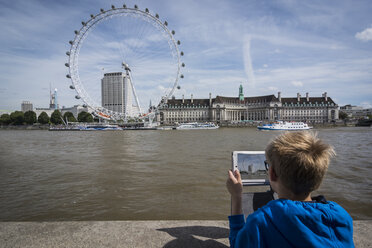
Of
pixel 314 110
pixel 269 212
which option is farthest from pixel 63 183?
pixel 314 110

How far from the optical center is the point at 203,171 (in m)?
9.16

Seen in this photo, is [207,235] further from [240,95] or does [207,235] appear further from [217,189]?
[240,95]

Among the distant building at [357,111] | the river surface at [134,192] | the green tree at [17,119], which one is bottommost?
the river surface at [134,192]

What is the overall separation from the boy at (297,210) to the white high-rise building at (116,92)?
130 feet

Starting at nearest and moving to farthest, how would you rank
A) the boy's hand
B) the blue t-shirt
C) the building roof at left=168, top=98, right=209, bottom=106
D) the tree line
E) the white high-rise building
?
1. the blue t-shirt
2. the boy's hand
3. the white high-rise building
4. the tree line
5. the building roof at left=168, top=98, right=209, bottom=106

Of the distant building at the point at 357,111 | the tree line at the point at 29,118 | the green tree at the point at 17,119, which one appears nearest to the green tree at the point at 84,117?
the tree line at the point at 29,118

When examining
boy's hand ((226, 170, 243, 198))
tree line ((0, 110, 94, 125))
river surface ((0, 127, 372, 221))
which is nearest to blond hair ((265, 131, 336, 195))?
boy's hand ((226, 170, 243, 198))

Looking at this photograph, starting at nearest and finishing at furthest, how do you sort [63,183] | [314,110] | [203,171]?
[63,183] < [203,171] < [314,110]

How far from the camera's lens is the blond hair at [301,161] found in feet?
3.78

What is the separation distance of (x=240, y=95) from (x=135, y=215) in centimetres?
11906

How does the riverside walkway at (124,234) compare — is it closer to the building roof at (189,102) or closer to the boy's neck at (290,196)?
the boy's neck at (290,196)

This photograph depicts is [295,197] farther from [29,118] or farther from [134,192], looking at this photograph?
[29,118]

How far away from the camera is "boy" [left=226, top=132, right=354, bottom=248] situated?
1.08m

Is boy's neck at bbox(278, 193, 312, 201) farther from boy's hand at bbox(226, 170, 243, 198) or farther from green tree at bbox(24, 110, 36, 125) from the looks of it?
green tree at bbox(24, 110, 36, 125)
